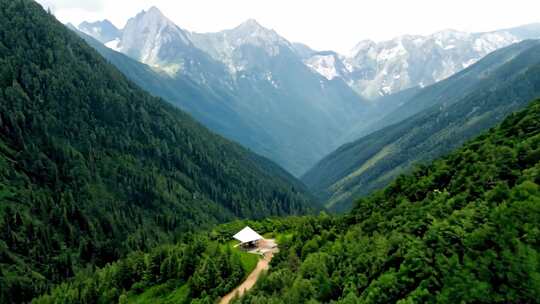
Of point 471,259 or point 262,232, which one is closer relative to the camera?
point 471,259

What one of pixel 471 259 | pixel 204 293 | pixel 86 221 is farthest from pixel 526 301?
pixel 86 221

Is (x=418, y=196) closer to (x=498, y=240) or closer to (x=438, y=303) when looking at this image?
(x=498, y=240)

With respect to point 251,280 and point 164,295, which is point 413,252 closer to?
point 251,280

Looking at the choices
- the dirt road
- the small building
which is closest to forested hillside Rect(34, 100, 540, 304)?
the dirt road

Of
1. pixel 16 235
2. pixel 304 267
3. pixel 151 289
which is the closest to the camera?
pixel 304 267

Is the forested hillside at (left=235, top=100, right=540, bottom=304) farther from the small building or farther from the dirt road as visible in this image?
the small building

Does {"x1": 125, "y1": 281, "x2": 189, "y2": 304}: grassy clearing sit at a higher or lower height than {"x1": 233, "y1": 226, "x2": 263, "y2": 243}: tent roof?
higher

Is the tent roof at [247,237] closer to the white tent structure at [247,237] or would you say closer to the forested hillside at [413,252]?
the white tent structure at [247,237]

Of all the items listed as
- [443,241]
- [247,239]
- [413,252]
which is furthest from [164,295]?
[443,241]
